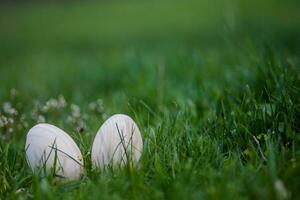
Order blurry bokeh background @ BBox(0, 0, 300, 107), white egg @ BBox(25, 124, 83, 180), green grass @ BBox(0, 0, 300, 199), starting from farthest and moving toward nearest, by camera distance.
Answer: blurry bokeh background @ BBox(0, 0, 300, 107) → white egg @ BBox(25, 124, 83, 180) → green grass @ BBox(0, 0, 300, 199)

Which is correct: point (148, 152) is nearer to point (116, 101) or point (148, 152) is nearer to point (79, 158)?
point (79, 158)

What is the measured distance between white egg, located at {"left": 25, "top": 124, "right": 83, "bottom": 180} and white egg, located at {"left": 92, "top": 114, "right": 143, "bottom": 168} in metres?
0.09

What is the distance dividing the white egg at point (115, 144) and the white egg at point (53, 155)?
0.09 m

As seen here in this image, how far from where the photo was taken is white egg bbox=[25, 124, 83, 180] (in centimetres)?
184

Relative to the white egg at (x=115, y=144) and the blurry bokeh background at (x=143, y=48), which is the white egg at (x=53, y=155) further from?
the blurry bokeh background at (x=143, y=48)

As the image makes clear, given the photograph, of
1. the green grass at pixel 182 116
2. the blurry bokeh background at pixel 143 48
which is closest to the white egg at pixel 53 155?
the green grass at pixel 182 116

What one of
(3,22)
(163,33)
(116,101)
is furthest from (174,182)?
(3,22)

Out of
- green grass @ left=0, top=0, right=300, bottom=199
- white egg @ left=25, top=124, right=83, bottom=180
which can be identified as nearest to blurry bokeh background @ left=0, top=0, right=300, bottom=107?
green grass @ left=0, top=0, right=300, bottom=199

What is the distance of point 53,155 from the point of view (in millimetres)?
1865

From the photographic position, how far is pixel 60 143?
6.11ft

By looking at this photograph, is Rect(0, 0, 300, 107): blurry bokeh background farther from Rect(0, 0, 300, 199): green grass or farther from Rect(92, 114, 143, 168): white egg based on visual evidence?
Rect(92, 114, 143, 168): white egg

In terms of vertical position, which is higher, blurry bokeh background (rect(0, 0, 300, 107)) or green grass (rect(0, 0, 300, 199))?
blurry bokeh background (rect(0, 0, 300, 107))

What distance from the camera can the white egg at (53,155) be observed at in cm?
184

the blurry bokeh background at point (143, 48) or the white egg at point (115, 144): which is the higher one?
the blurry bokeh background at point (143, 48)
